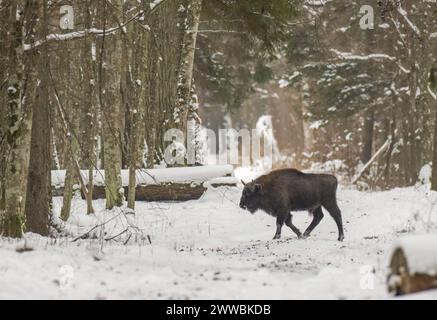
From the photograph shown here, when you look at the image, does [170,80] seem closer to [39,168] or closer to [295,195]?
[295,195]

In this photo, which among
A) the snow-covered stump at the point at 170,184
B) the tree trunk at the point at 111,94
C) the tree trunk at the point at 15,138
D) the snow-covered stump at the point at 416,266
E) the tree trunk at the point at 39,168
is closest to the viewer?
the snow-covered stump at the point at 416,266

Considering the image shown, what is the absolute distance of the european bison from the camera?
40.9ft


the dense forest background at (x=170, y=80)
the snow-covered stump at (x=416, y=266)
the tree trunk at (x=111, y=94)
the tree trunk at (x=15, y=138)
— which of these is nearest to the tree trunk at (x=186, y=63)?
the dense forest background at (x=170, y=80)

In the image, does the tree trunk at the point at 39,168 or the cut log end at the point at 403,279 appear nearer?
the cut log end at the point at 403,279

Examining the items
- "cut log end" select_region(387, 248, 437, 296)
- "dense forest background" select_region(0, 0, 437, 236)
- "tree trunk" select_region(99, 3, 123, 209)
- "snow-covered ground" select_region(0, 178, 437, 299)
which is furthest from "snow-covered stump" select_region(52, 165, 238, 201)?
"cut log end" select_region(387, 248, 437, 296)

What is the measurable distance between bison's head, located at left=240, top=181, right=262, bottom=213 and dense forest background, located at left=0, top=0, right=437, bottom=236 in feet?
7.86

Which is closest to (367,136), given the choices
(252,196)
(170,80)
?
(170,80)

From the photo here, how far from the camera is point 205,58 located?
977 inches

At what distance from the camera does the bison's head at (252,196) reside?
12.9 meters

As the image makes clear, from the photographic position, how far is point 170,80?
2008 centimetres

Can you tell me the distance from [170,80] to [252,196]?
8.12 m

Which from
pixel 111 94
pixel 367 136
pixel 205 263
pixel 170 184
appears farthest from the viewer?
pixel 367 136

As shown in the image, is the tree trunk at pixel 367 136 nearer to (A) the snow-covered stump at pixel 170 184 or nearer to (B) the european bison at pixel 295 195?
(A) the snow-covered stump at pixel 170 184

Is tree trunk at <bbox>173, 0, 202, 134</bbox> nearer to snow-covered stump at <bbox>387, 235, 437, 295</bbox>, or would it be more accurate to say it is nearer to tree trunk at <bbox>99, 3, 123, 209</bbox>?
tree trunk at <bbox>99, 3, 123, 209</bbox>
